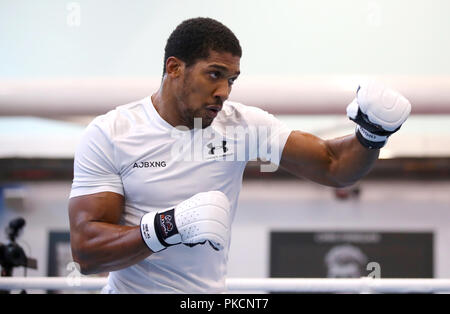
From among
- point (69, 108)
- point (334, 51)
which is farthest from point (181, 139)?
point (334, 51)

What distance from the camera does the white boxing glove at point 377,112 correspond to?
4.99 feet

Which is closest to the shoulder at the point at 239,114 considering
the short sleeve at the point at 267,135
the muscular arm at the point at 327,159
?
the short sleeve at the point at 267,135

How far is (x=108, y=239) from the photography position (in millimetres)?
1455

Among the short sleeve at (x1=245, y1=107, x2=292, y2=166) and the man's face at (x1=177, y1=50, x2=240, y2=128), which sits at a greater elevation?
the man's face at (x1=177, y1=50, x2=240, y2=128)

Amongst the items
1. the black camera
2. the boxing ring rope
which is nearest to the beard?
the boxing ring rope

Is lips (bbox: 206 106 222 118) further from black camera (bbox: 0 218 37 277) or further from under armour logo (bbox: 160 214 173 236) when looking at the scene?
black camera (bbox: 0 218 37 277)

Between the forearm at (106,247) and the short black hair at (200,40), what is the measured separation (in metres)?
0.50

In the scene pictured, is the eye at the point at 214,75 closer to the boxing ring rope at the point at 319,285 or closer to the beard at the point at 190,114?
the beard at the point at 190,114

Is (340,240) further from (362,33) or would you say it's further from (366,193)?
(362,33)

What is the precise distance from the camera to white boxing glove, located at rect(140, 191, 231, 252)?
1.36m

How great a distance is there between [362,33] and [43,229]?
305cm

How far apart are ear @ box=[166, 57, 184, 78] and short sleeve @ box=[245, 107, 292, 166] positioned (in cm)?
23

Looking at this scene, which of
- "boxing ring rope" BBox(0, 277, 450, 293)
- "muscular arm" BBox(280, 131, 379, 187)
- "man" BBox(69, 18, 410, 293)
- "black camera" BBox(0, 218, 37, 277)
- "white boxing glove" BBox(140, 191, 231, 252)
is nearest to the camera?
"white boxing glove" BBox(140, 191, 231, 252)

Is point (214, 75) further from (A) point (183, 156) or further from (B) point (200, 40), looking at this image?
(A) point (183, 156)
